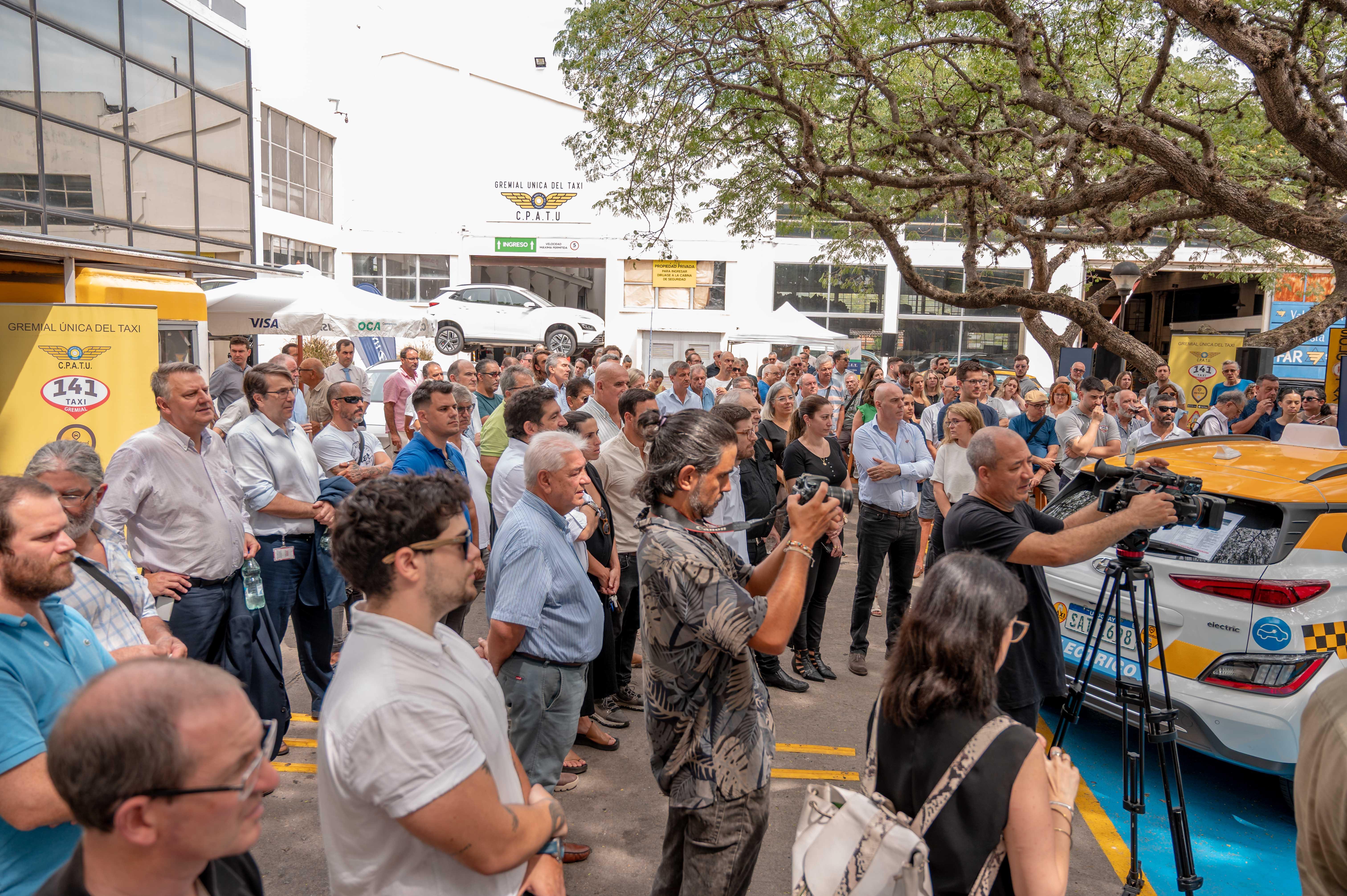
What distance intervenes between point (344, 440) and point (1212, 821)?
5.26 metres

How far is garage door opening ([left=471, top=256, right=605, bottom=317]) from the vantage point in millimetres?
32562

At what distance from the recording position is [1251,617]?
3.77 m

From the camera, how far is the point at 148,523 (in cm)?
391

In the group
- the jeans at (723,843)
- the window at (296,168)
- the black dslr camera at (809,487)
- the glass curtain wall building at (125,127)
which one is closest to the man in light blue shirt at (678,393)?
the black dslr camera at (809,487)

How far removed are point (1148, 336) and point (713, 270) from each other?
20452 millimetres

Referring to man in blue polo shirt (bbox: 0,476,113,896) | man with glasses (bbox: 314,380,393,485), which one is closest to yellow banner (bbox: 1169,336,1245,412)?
man with glasses (bbox: 314,380,393,485)

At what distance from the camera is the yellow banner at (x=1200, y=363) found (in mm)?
13023

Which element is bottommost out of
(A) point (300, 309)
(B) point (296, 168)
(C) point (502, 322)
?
(A) point (300, 309)

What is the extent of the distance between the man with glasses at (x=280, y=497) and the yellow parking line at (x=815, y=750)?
270 cm

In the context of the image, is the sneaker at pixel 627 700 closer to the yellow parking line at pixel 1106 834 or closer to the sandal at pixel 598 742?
the sandal at pixel 598 742

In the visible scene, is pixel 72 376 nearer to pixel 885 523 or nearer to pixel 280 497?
pixel 280 497

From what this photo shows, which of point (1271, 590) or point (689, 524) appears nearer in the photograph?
point (689, 524)

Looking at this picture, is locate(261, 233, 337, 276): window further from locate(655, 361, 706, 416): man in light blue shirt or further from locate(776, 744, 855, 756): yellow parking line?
locate(776, 744, 855, 756): yellow parking line

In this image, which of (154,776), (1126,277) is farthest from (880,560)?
(1126,277)
